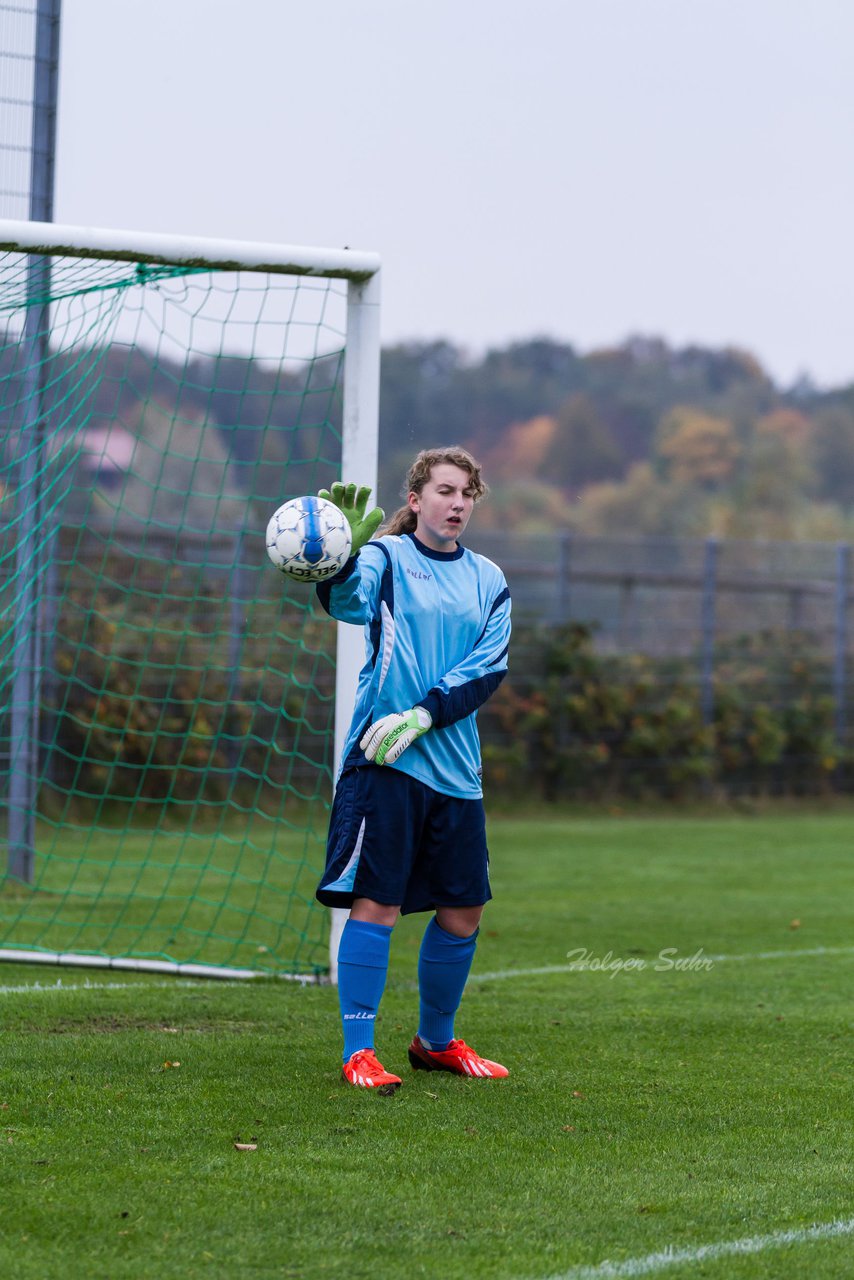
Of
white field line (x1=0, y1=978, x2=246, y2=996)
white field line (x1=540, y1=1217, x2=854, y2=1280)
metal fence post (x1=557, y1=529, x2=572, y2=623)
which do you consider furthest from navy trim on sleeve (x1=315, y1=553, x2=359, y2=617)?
metal fence post (x1=557, y1=529, x2=572, y2=623)

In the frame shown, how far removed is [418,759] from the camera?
14.5 ft

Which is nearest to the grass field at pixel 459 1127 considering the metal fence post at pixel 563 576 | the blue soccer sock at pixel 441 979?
the blue soccer sock at pixel 441 979

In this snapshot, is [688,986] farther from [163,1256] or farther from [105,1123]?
[163,1256]

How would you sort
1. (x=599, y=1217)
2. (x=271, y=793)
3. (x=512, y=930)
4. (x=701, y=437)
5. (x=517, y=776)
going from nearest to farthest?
(x=599, y=1217) → (x=512, y=930) → (x=271, y=793) → (x=517, y=776) → (x=701, y=437)

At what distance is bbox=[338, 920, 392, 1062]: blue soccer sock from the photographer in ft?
14.4

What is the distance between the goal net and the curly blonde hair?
1194 mm

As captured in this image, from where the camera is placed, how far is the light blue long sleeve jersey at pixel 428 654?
4414 millimetres

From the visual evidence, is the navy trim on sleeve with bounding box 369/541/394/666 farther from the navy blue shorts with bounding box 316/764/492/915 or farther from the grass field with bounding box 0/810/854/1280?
the grass field with bounding box 0/810/854/1280

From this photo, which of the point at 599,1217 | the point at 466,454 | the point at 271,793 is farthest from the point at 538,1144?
the point at 271,793

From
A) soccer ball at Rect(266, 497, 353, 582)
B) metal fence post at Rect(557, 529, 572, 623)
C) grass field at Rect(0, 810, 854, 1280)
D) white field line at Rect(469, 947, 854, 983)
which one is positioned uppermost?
metal fence post at Rect(557, 529, 572, 623)

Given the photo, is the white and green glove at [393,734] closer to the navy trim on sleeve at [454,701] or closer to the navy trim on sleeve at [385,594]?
the navy trim on sleeve at [454,701]

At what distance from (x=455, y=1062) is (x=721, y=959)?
2592 millimetres

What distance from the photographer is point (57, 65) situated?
8.73m

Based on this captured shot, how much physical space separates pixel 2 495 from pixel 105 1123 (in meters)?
4.45
